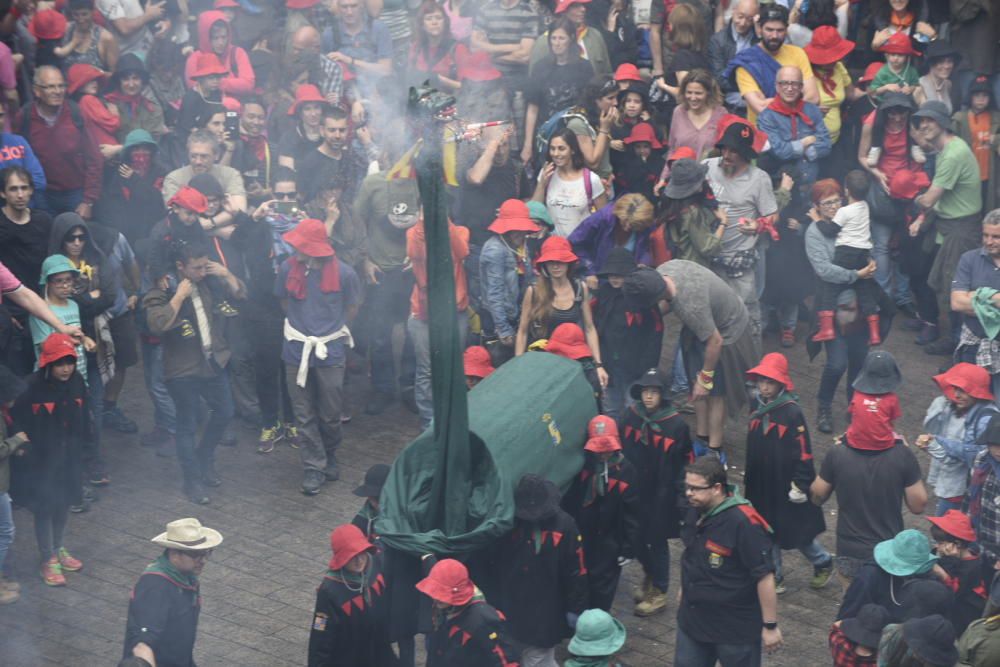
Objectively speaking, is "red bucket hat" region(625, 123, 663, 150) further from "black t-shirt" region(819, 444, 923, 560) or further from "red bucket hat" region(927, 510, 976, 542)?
"red bucket hat" region(927, 510, 976, 542)

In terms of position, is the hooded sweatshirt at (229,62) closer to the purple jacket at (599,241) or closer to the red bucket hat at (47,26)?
the red bucket hat at (47,26)

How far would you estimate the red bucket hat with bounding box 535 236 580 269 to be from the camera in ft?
37.2

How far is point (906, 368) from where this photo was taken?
43.8 feet

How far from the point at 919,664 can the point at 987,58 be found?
765 centimetres

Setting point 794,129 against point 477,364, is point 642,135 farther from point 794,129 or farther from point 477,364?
point 477,364

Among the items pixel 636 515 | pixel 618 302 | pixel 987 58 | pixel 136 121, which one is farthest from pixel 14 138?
pixel 987 58

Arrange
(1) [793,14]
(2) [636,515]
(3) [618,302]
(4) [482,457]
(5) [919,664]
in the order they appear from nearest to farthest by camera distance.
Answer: (5) [919,664] < (4) [482,457] < (2) [636,515] < (3) [618,302] < (1) [793,14]

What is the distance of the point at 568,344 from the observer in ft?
34.6

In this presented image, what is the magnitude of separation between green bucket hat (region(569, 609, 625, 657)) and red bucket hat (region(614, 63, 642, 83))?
6.32 m

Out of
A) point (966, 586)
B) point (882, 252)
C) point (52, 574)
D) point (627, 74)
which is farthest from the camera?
point (627, 74)

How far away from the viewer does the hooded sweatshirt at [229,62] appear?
539 inches

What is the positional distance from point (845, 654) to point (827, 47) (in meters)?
7.14

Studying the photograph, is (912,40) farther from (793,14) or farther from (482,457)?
(482,457)

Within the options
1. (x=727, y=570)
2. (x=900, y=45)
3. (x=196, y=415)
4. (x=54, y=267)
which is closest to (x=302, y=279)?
(x=196, y=415)
